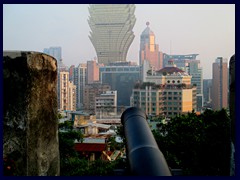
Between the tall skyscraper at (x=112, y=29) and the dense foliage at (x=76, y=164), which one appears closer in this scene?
the dense foliage at (x=76, y=164)

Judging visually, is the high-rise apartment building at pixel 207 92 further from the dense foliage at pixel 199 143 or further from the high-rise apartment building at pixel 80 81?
the dense foliage at pixel 199 143

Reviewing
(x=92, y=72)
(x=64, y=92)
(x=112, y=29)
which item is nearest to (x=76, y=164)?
(x=64, y=92)

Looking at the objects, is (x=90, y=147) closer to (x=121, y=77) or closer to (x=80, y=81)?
(x=80, y=81)

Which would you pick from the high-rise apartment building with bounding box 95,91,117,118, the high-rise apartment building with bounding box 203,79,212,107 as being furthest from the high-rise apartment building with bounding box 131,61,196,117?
the high-rise apartment building with bounding box 203,79,212,107

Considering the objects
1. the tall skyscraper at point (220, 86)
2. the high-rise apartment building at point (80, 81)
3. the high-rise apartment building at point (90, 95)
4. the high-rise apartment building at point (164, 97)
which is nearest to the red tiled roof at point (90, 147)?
the high-rise apartment building at point (164, 97)

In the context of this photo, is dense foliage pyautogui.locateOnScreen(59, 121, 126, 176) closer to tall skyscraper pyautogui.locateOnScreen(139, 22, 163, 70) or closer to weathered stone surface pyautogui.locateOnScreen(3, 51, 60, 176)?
weathered stone surface pyautogui.locateOnScreen(3, 51, 60, 176)
